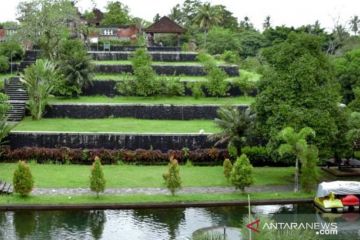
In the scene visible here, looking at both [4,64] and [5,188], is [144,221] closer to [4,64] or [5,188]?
[5,188]

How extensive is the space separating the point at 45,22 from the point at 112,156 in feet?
56.9

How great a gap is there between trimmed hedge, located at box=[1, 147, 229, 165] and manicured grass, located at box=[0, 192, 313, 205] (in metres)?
5.11

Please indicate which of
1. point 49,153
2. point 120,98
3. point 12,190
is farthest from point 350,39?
point 12,190

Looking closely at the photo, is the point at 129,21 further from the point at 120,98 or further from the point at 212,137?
the point at 212,137

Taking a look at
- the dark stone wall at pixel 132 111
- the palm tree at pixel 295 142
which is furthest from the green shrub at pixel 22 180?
the dark stone wall at pixel 132 111

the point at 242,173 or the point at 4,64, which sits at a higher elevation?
the point at 4,64

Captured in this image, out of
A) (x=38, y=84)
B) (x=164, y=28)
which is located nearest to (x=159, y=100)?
(x=38, y=84)

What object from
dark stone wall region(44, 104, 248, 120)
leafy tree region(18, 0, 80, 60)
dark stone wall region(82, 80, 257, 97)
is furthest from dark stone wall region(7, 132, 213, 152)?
leafy tree region(18, 0, 80, 60)

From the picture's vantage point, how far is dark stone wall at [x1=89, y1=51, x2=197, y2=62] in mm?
42531

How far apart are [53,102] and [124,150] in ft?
24.7

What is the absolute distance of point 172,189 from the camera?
882 inches

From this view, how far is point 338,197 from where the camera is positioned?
21969mm

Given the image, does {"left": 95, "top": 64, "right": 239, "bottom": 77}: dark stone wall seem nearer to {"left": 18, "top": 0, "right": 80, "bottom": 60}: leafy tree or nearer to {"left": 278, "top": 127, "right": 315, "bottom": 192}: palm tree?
{"left": 18, "top": 0, "right": 80, "bottom": 60}: leafy tree

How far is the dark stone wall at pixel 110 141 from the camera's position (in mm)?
27969
